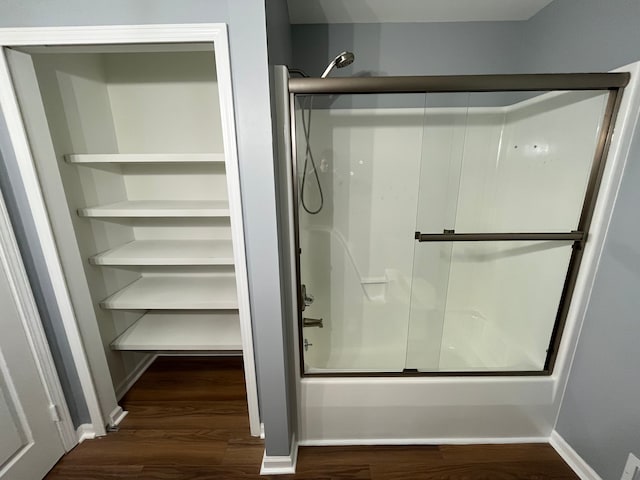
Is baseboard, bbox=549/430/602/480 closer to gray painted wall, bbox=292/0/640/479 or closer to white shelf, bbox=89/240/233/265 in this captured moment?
gray painted wall, bbox=292/0/640/479

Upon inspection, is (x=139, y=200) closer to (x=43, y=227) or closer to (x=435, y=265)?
(x=43, y=227)

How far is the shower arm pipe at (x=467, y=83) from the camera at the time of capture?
3.38 ft

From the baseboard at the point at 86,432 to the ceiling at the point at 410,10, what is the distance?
2589 millimetres

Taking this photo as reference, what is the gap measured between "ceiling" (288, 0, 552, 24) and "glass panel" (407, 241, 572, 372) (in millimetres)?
1347

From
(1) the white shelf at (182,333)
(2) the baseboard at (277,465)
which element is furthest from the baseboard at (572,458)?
(1) the white shelf at (182,333)

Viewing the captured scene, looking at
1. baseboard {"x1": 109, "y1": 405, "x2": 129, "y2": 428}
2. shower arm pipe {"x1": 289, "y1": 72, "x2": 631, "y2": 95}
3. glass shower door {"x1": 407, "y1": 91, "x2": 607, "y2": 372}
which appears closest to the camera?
shower arm pipe {"x1": 289, "y1": 72, "x2": 631, "y2": 95}

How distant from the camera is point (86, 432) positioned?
1478mm

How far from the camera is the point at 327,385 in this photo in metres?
1.35

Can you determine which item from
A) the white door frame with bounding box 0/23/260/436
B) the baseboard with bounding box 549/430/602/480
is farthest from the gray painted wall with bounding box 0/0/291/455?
the baseboard with bounding box 549/430/602/480

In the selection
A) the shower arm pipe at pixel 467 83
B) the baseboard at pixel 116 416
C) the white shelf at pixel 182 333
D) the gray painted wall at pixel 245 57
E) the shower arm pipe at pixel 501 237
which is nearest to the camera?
the gray painted wall at pixel 245 57

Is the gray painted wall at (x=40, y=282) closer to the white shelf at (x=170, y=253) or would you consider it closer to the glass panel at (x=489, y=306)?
the white shelf at (x=170, y=253)

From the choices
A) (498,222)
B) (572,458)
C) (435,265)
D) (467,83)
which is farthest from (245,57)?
(572,458)

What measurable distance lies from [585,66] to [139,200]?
2616 millimetres

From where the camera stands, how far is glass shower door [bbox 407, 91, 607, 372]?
1.31 m
